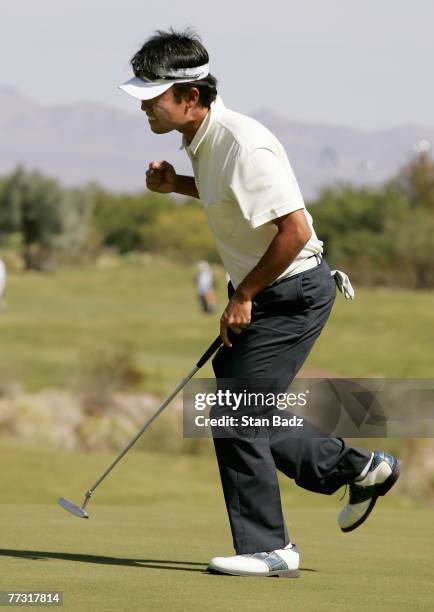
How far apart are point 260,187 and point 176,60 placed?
0.57 meters

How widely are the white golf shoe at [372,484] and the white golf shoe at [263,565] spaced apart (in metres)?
0.55

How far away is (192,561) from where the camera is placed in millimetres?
5219

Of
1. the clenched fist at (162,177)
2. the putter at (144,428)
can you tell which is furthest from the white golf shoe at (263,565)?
the clenched fist at (162,177)

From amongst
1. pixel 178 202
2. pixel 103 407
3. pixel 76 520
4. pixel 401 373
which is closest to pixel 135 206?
pixel 178 202

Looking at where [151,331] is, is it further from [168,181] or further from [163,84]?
[163,84]

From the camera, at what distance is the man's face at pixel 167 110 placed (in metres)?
4.91

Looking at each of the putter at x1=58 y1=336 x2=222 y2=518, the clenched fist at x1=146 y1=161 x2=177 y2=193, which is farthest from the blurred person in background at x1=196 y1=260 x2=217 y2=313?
the putter at x1=58 y1=336 x2=222 y2=518

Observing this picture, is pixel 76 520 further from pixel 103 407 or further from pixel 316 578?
pixel 103 407

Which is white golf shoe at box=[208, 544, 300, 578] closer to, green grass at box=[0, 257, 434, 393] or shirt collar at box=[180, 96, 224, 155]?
shirt collar at box=[180, 96, 224, 155]

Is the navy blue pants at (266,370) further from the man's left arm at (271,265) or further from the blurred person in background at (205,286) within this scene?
the blurred person in background at (205,286)

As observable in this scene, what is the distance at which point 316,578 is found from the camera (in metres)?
4.73

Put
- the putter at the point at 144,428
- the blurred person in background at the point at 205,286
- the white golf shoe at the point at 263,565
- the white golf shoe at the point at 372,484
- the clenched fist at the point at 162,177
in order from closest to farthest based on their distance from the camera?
the white golf shoe at the point at 263,565 < the putter at the point at 144,428 < the white golf shoe at the point at 372,484 < the clenched fist at the point at 162,177 < the blurred person in background at the point at 205,286

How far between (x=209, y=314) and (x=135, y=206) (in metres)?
74.9

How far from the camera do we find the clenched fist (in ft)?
18.3
